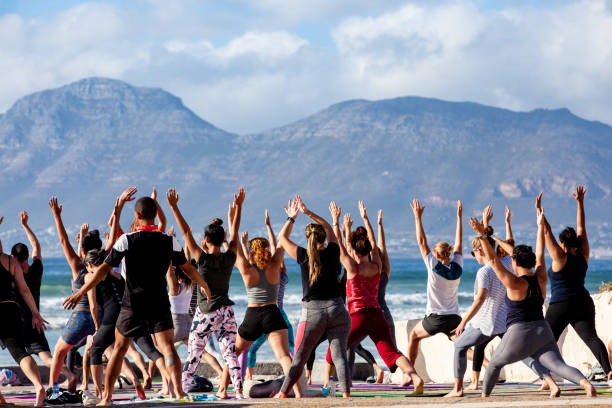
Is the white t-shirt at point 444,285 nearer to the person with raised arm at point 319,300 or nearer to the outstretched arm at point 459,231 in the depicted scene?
the outstretched arm at point 459,231

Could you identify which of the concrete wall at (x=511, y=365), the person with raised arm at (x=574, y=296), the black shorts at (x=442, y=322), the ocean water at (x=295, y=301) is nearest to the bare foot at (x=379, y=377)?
the concrete wall at (x=511, y=365)

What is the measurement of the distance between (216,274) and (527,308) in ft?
9.17

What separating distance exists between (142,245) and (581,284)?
4275 millimetres

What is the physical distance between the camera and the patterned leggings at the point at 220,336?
895 cm

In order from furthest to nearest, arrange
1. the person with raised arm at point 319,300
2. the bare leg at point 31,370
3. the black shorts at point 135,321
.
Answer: the person with raised arm at point 319,300 < the bare leg at point 31,370 < the black shorts at point 135,321

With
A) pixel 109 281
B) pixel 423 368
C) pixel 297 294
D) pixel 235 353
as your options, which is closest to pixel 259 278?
pixel 235 353

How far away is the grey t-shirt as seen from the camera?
8.83 metres

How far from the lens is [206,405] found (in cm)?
741

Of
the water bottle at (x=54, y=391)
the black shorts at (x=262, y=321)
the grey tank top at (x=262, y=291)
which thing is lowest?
the water bottle at (x=54, y=391)

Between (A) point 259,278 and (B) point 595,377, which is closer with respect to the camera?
(A) point 259,278

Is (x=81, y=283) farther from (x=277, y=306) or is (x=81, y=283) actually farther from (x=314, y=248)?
(x=314, y=248)

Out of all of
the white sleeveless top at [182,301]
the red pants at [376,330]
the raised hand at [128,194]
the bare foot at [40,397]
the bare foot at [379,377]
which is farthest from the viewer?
the bare foot at [379,377]

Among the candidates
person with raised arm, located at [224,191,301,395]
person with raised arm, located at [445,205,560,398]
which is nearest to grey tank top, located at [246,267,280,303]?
person with raised arm, located at [224,191,301,395]

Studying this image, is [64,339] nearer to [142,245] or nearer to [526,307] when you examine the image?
[142,245]
